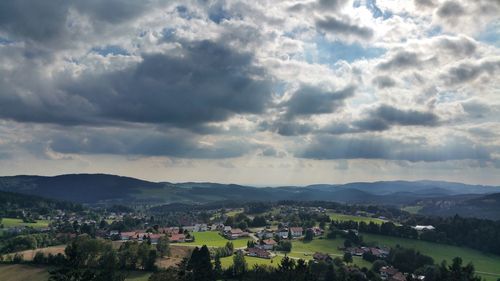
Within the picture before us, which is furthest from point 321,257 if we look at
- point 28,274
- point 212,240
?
point 28,274

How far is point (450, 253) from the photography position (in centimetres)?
12800

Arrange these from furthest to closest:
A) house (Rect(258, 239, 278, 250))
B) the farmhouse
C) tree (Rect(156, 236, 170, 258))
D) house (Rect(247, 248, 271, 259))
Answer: house (Rect(258, 239, 278, 250))
house (Rect(247, 248, 271, 259))
tree (Rect(156, 236, 170, 258))
the farmhouse

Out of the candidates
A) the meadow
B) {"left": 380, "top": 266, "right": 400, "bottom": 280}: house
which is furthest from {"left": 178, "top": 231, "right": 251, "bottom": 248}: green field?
{"left": 380, "top": 266, "right": 400, "bottom": 280}: house

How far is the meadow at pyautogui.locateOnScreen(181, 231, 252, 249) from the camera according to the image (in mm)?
141500

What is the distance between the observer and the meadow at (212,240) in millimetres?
141500

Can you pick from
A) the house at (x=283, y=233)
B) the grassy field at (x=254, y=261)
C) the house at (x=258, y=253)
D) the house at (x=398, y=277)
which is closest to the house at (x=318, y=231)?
the house at (x=283, y=233)

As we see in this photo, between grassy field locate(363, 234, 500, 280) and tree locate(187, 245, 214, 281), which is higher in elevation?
tree locate(187, 245, 214, 281)

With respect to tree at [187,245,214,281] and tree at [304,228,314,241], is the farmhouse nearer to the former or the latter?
tree at [304,228,314,241]

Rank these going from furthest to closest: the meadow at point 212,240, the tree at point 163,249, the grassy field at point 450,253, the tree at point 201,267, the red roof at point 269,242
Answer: the red roof at point 269,242, the meadow at point 212,240, the grassy field at point 450,253, the tree at point 163,249, the tree at point 201,267

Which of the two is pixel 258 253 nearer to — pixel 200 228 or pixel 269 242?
pixel 269 242

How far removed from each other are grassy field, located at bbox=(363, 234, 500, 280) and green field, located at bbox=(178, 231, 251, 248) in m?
45.0

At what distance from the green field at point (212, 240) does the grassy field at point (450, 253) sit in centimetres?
4497

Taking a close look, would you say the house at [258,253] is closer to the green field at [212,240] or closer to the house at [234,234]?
the green field at [212,240]

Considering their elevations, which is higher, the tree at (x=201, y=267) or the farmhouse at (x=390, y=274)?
the tree at (x=201, y=267)
